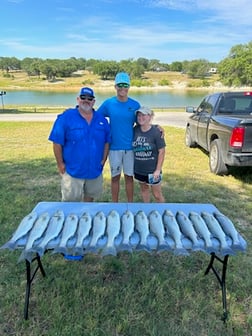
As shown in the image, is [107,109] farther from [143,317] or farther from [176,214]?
[143,317]

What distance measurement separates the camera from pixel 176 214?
2523 millimetres

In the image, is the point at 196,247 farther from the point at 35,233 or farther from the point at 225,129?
the point at 225,129

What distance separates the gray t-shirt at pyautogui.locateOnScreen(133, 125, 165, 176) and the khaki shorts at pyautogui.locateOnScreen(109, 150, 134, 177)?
0.10 metres

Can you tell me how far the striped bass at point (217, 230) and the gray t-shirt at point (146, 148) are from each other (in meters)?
1.19

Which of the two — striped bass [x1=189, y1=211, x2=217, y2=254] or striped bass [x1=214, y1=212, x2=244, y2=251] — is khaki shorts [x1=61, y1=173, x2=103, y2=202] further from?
striped bass [x1=214, y1=212, x2=244, y2=251]

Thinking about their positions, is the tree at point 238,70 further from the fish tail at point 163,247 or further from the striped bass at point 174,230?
the fish tail at point 163,247

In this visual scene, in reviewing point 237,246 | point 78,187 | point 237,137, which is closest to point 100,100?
point 237,137

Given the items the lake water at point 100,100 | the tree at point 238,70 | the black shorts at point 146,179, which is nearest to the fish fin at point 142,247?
the black shorts at point 146,179

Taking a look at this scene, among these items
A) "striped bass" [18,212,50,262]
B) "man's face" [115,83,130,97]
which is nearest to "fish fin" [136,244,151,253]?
"striped bass" [18,212,50,262]

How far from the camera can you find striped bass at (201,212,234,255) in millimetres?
2152

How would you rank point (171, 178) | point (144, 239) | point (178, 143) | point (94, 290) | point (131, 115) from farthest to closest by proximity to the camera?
point (178, 143) → point (171, 178) → point (131, 115) → point (94, 290) → point (144, 239)

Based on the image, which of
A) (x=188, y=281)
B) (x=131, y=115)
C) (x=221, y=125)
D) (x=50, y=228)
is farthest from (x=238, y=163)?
(x=50, y=228)

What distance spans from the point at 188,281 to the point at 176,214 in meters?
0.78

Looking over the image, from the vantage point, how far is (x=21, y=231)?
2.26m
